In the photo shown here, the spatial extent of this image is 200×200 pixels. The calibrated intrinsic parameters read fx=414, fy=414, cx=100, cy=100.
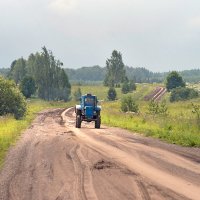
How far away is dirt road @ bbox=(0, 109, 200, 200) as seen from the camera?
973 centimetres

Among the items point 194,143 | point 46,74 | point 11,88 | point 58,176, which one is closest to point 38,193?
point 58,176

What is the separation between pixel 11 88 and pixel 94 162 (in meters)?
35.0

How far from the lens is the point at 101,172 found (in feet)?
40.7

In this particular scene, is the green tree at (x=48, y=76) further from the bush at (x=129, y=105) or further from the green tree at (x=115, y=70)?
the bush at (x=129, y=105)

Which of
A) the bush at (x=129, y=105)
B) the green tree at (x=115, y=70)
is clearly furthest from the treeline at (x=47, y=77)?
the bush at (x=129, y=105)

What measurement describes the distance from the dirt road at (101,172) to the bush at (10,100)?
28.2m

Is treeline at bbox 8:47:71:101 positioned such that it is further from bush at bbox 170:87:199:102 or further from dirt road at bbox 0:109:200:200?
dirt road at bbox 0:109:200:200

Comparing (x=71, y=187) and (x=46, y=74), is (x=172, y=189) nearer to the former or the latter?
(x=71, y=187)

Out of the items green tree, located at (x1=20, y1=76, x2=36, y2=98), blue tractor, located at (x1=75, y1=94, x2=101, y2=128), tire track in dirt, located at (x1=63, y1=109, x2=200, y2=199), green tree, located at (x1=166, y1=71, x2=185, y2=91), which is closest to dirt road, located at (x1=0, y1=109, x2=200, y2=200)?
tire track in dirt, located at (x1=63, y1=109, x2=200, y2=199)

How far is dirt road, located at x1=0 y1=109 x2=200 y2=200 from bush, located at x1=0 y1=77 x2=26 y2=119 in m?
28.2

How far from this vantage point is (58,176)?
1211 cm

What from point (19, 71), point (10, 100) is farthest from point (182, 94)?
point (19, 71)

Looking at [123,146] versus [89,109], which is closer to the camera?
[123,146]

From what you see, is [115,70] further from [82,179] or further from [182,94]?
[82,179]
